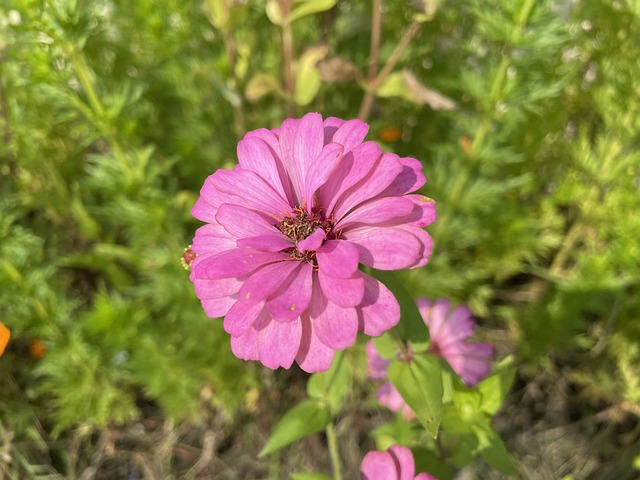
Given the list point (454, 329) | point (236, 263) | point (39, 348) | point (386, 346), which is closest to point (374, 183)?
point (236, 263)

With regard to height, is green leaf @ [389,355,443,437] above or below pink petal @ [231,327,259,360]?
below

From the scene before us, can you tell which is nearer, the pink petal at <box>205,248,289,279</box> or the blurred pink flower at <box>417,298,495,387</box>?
the pink petal at <box>205,248,289,279</box>

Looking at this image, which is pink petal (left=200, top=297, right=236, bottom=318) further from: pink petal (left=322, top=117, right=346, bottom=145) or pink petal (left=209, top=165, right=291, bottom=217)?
pink petal (left=322, top=117, right=346, bottom=145)

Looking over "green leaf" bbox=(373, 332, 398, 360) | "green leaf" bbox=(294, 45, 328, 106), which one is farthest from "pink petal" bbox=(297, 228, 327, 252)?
"green leaf" bbox=(294, 45, 328, 106)

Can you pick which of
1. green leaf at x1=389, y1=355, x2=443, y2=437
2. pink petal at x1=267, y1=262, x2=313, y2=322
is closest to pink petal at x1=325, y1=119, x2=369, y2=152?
pink petal at x1=267, y1=262, x2=313, y2=322

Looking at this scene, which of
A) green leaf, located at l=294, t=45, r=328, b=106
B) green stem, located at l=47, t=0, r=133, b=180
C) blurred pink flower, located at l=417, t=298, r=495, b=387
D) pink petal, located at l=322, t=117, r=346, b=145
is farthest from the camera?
green leaf, located at l=294, t=45, r=328, b=106

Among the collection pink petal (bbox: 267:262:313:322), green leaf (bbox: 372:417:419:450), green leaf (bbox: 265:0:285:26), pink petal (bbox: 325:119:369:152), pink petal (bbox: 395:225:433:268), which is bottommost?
green leaf (bbox: 372:417:419:450)

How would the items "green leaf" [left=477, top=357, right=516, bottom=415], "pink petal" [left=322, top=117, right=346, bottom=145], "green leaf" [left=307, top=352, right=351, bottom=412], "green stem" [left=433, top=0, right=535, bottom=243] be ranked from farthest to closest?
"green stem" [left=433, top=0, right=535, bottom=243], "green leaf" [left=307, top=352, right=351, bottom=412], "green leaf" [left=477, top=357, right=516, bottom=415], "pink petal" [left=322, top=117, right=346, bottom=145]
